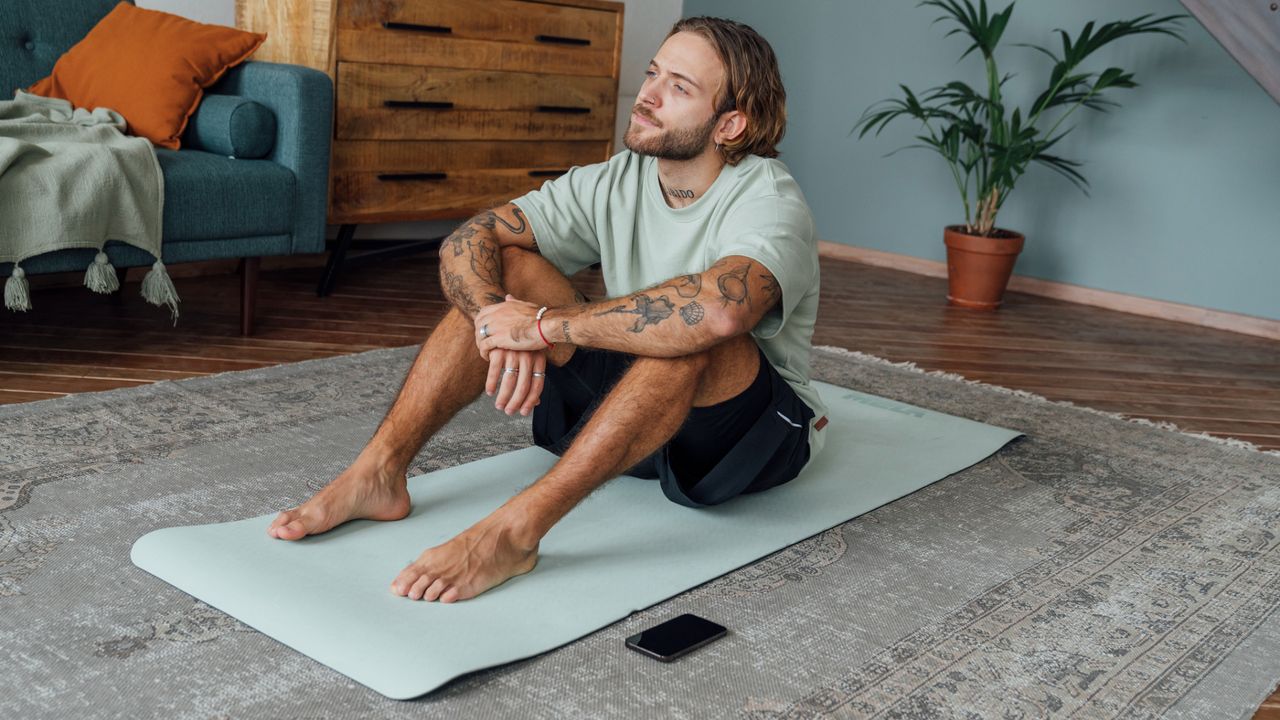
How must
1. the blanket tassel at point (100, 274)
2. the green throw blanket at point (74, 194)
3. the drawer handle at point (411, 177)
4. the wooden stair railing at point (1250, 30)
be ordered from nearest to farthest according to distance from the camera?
the green throw blanket at point (74, 194)
the blanket tassel at point (100, 274)
the wooden stair railing at point (1250, 30)
the drawer handle at point (411, 177)

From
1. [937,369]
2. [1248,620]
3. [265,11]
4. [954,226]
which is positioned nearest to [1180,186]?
[954,226]

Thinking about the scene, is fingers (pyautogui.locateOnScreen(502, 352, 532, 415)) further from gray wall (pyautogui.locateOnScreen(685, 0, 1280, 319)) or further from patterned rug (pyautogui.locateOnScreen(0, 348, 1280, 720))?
gray wall (pyautogui.locateOnScreen(685, 0, 1280, 319))

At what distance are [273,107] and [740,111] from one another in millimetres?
1699

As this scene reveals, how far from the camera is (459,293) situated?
6.00 ft

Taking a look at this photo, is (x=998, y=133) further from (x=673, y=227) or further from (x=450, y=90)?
(x=673, y=227)

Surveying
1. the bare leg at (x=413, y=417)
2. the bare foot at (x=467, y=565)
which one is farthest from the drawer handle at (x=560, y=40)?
the bare foot at (x=467, y=565)

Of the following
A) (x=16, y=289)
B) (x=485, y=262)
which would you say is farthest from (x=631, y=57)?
(x=485, y=262)

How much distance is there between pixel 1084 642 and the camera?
161 cm

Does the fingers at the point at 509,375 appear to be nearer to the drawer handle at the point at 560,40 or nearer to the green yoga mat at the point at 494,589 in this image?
the green yoga mat at the point at 494,589

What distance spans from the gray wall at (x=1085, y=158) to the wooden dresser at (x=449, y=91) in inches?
53.6

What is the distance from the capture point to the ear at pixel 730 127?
1877 millimetres

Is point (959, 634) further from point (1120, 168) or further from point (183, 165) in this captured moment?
point (1120, 168)

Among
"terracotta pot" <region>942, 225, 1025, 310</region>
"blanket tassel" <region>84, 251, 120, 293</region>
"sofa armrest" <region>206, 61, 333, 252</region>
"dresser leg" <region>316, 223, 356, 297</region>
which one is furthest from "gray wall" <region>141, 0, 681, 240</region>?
"blanket tassel" <region>84, 251, 120, 293</region>

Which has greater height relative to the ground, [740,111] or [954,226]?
[740,111]
